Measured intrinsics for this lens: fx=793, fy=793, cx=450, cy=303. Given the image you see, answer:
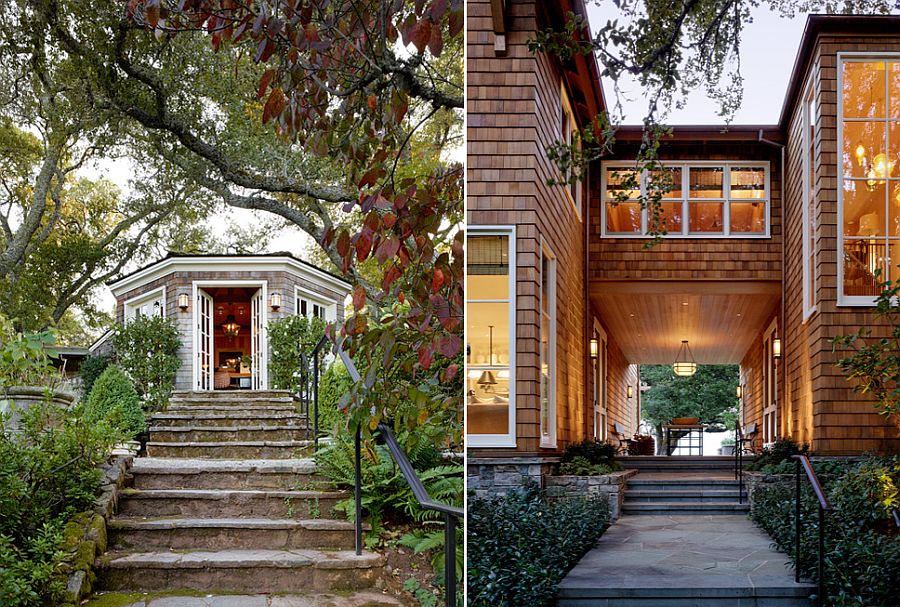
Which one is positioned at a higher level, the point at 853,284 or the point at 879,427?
the point at 853,284

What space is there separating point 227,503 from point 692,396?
10506mm

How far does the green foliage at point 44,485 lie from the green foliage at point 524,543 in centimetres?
137

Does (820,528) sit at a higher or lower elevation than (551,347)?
lower

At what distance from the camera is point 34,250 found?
2.34m

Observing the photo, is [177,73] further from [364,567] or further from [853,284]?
[853,284]

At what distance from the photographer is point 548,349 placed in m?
3.40

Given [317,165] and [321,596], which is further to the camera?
[317,165]

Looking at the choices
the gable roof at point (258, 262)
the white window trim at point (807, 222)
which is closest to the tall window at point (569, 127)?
the white window trim at point (807, 222)

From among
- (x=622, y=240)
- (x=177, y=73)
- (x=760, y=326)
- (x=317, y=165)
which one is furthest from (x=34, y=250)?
(x=760, y=326)

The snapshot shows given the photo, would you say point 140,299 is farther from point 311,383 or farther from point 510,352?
point 311,383

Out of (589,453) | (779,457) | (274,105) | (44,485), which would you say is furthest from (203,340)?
(779,457)

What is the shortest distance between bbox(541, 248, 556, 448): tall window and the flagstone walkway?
47cm

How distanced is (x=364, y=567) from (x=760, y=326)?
2232 millimetres

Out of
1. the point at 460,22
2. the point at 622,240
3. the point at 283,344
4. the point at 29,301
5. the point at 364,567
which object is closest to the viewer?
the point at 460,22
